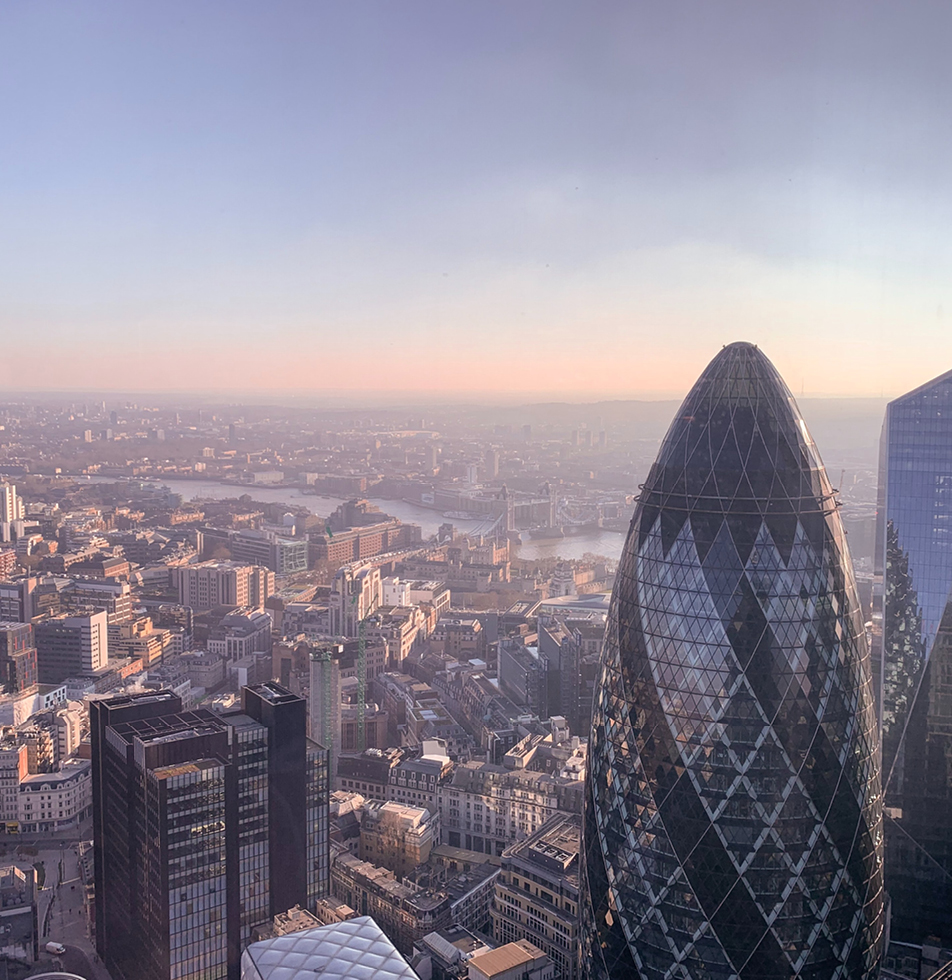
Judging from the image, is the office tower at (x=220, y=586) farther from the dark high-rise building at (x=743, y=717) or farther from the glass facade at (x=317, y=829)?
the dark high-rise building at (x=743, y=717)

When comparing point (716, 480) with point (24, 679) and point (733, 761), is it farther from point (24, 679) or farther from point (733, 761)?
point (24, 679)

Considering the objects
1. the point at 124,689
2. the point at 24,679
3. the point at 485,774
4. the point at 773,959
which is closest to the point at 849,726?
the point at 773,959

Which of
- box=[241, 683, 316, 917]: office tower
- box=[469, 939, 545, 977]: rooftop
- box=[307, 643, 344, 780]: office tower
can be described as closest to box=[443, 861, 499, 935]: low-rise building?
box=[469, 939, 545, 977]: rooftop

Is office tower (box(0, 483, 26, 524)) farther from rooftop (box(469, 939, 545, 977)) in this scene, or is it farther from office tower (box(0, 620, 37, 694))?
rooftop (box(469, 939, 545, 977))

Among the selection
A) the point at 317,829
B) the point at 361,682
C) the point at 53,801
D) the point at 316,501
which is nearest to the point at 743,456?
the point at 317,829

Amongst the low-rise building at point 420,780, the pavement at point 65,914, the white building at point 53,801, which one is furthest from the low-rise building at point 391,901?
the white building at point 53,801

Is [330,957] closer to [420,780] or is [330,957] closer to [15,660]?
[420,780]
